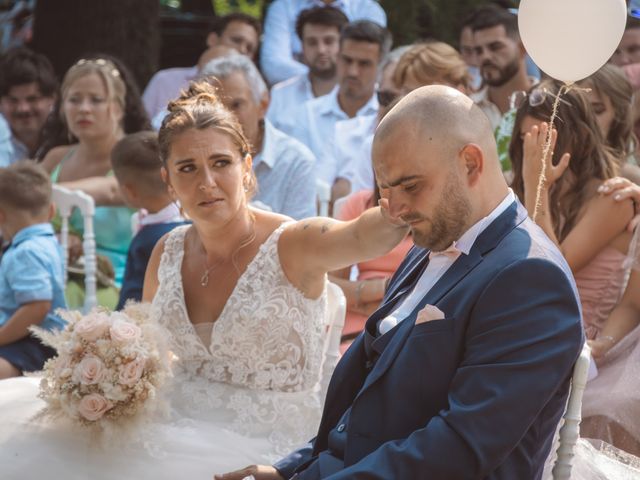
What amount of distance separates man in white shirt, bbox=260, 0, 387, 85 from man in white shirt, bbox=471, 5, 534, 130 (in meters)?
1.85

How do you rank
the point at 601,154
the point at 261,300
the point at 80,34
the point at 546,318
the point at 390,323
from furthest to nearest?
the point at 80,34 < the point at 601,154 < the point at 261,300 < the point at 390,323 < the point at 546,318

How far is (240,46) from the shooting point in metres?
7.57

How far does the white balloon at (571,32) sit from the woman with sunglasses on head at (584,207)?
2.63 feet

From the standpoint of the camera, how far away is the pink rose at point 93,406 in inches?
116

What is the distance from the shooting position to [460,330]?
221 centimetres

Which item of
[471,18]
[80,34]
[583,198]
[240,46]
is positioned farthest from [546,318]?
[80,34]

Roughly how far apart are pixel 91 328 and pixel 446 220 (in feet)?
4.13

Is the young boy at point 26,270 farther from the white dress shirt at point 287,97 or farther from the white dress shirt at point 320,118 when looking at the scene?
the white dress shirt at point 287,97

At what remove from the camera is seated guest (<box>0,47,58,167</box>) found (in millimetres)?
6824

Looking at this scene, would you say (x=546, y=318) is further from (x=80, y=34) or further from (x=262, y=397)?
(x=80, y=34)

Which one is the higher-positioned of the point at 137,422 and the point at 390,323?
the point at 390,323

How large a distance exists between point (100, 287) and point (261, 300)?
2084 millimetres

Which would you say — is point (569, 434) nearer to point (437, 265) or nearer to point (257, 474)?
point (437, 265)

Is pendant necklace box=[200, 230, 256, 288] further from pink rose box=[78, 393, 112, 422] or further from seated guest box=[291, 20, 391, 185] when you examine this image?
seated guest box=[291, 20, 391, 185]
